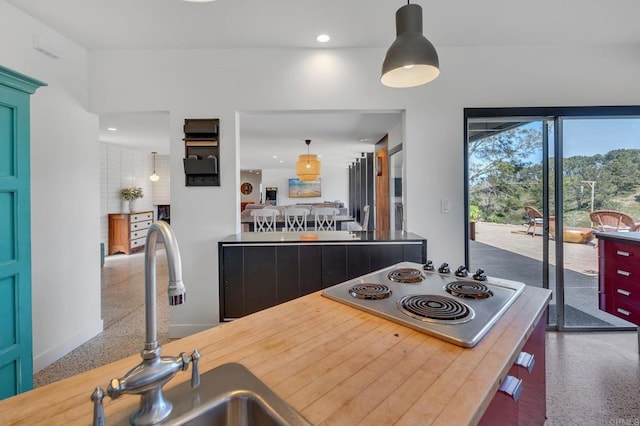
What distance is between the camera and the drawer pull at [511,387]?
33.0 inches

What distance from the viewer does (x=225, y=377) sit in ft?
2.45

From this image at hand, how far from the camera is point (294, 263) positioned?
102 inches

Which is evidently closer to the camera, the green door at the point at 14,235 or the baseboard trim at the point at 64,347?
the green door at the point at 14,235

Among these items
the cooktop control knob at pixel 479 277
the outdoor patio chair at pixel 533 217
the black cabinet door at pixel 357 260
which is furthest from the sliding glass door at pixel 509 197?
the cooktop control knob at pixel 479 277

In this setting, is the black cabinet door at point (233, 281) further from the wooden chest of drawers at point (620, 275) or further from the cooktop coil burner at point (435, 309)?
the wooden chest of drawers at point (620, 275)

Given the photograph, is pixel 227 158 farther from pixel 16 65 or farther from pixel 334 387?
pixel 334 387

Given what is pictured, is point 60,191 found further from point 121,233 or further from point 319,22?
point 121,233

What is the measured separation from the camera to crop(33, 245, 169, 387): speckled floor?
2.33 m

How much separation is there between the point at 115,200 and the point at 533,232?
24.9 feet

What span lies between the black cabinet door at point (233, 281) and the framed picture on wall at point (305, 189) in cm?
941

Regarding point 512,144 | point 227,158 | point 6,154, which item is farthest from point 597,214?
point 6,154

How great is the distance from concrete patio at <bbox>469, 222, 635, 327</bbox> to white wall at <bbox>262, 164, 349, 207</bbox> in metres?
8.70

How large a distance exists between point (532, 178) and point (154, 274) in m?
3.43

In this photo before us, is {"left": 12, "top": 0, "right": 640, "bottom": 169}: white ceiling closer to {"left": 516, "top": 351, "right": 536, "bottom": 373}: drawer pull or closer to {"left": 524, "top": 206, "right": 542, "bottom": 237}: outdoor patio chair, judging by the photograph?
{"left": 524, "top": 206, "right": 542, "bottom": 237}: outdoor patio chair
